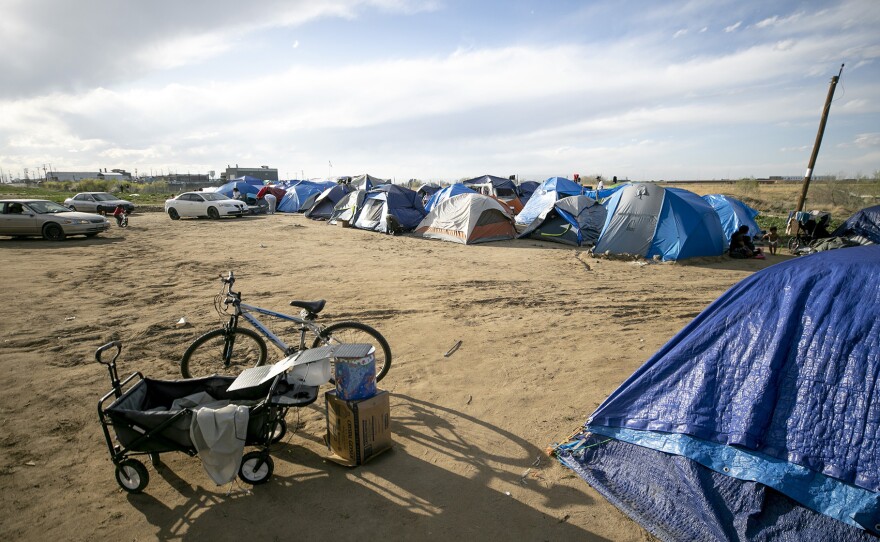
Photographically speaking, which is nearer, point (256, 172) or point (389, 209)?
point (389, 209)

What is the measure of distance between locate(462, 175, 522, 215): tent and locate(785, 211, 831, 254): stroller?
1330 cm

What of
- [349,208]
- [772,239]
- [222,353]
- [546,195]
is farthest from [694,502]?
[349,208]

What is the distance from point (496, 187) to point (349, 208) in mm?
10289

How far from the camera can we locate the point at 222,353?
15.8 ft

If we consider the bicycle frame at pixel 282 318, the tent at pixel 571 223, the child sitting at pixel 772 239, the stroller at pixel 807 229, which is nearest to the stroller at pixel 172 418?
the bicycle frame at pixel 282 318

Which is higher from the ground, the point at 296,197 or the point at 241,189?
the point at 241,189

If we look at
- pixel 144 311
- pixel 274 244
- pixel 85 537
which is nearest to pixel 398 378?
pixel 85 537

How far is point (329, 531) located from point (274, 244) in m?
13.6

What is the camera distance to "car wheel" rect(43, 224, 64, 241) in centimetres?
1546

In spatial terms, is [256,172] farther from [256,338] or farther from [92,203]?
[256,338]

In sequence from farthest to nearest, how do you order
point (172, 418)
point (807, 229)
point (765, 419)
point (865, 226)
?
point (807, 229) < point (865, 226) < point (172, 418) < point (765, 419)

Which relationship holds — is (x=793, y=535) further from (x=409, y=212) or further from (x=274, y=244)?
(x=409, y=212)

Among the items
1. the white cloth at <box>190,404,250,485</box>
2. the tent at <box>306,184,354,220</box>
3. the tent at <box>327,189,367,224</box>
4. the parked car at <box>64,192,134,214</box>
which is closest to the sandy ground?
the white cloth at <box>190,404,250,485</box>

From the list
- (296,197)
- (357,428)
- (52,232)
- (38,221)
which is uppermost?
(296,197)
